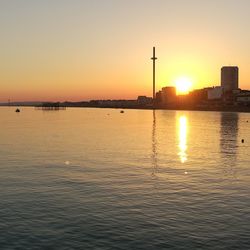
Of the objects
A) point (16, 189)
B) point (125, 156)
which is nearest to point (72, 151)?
point (125, 156)

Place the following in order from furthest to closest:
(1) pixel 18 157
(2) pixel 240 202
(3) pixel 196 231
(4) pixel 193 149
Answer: (4) pixel 193 149 < (1) pixel 18 157 < (2) pixel 240 202 < (3) pixel 196 231

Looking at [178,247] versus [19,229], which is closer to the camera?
[178,247]

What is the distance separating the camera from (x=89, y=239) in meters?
22.9

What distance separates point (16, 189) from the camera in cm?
3559

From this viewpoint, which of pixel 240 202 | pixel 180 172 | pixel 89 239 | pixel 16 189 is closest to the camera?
pixel 89 239

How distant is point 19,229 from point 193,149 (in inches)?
2049

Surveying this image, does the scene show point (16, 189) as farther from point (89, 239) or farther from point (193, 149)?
point (193, 149)

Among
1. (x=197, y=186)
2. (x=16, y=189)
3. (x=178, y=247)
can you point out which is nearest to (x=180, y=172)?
(x=197, y=186)

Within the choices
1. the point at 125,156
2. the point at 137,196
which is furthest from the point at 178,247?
the point at 125,156

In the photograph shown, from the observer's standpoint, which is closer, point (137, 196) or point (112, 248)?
point (112, 248)

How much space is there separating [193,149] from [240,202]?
41607mm

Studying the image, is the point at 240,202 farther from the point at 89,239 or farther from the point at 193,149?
the point at 193,149

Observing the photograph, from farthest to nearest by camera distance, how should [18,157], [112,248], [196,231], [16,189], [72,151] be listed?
[72,151], [18,157], [16,189], [196,231], [112,248]

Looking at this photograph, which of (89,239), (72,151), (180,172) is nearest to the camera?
(89,239)
